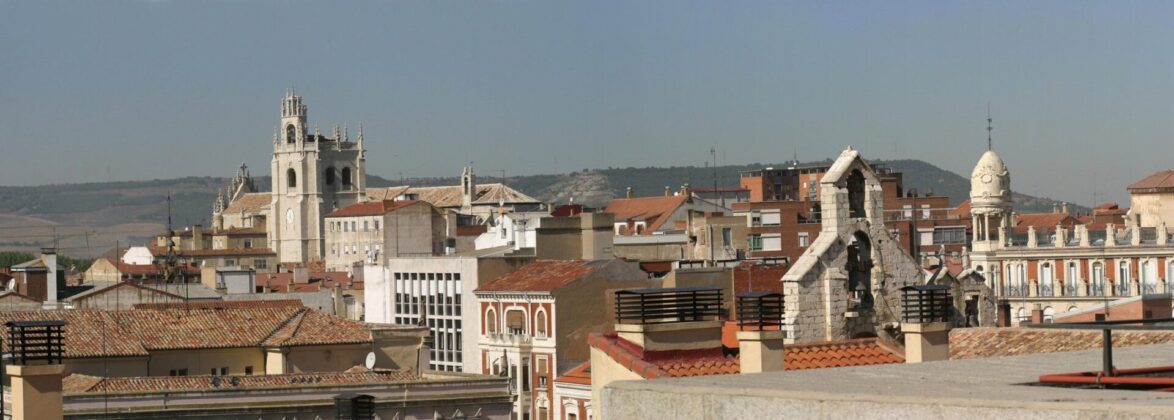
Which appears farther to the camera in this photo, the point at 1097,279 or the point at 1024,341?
the point at 1097,279

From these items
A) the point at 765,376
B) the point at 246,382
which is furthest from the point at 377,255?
the point at 765,376

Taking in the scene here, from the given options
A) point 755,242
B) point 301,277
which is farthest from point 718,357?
point 301,277

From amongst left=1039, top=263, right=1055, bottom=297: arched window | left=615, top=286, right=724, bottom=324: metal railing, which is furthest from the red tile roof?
left=1039, top=263, right=1055, bottom=297: arched window

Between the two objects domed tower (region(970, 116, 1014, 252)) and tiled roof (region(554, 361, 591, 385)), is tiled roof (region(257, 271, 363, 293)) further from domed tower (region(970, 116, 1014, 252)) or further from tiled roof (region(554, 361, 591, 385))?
tiled roof (region(554, 361, 591, 385))

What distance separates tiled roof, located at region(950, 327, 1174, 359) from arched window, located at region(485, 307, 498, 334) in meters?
30.4

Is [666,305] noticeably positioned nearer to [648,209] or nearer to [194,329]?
[194,329]

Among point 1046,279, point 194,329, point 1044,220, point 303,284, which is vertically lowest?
point 303,284

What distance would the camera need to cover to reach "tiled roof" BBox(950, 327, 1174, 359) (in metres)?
19.5

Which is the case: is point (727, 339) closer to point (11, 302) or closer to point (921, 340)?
point (921, 340)

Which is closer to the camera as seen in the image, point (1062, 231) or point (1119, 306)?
point (1119, 306)

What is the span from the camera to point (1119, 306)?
148ft

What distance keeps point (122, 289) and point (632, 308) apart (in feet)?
163

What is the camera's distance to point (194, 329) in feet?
151

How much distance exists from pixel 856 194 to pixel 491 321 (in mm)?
24337
